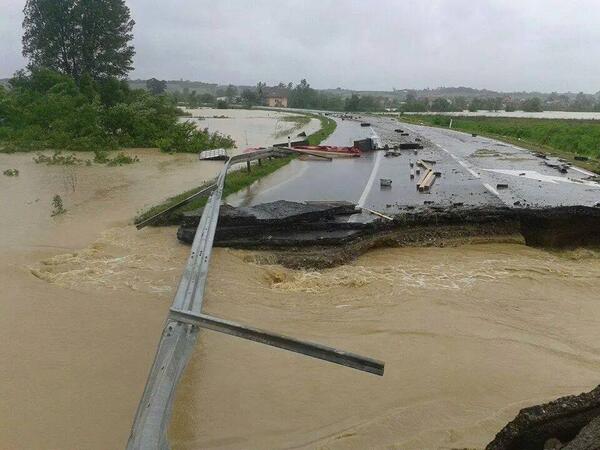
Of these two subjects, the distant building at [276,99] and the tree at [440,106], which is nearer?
the tree at [440,106]

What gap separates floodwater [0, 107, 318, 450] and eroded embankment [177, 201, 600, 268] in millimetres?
1198

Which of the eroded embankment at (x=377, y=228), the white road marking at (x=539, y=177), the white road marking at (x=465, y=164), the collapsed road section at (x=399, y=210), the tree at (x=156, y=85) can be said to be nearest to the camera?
the eroded embankment at (x=377, y=228)

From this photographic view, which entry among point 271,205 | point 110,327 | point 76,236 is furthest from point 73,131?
point 110,327

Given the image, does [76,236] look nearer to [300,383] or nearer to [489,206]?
[300,383]

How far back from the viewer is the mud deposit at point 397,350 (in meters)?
3.96

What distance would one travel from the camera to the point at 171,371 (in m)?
3.43

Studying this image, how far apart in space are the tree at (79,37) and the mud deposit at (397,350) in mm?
24074

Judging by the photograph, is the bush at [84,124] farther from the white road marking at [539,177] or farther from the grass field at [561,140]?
the grass field at [561,140]

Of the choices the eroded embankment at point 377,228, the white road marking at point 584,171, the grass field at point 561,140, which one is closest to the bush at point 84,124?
the eroded embankment at point 377,228

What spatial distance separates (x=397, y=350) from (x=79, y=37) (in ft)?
90.9

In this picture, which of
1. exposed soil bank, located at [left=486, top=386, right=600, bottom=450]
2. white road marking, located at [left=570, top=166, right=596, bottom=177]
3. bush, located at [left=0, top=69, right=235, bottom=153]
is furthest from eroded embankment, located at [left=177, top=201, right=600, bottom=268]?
bush, located at [left=0, top=69, right=235, bottom=153]

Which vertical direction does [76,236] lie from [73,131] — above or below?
below

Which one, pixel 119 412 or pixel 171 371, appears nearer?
pixel 171 371

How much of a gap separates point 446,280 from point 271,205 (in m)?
3.51
